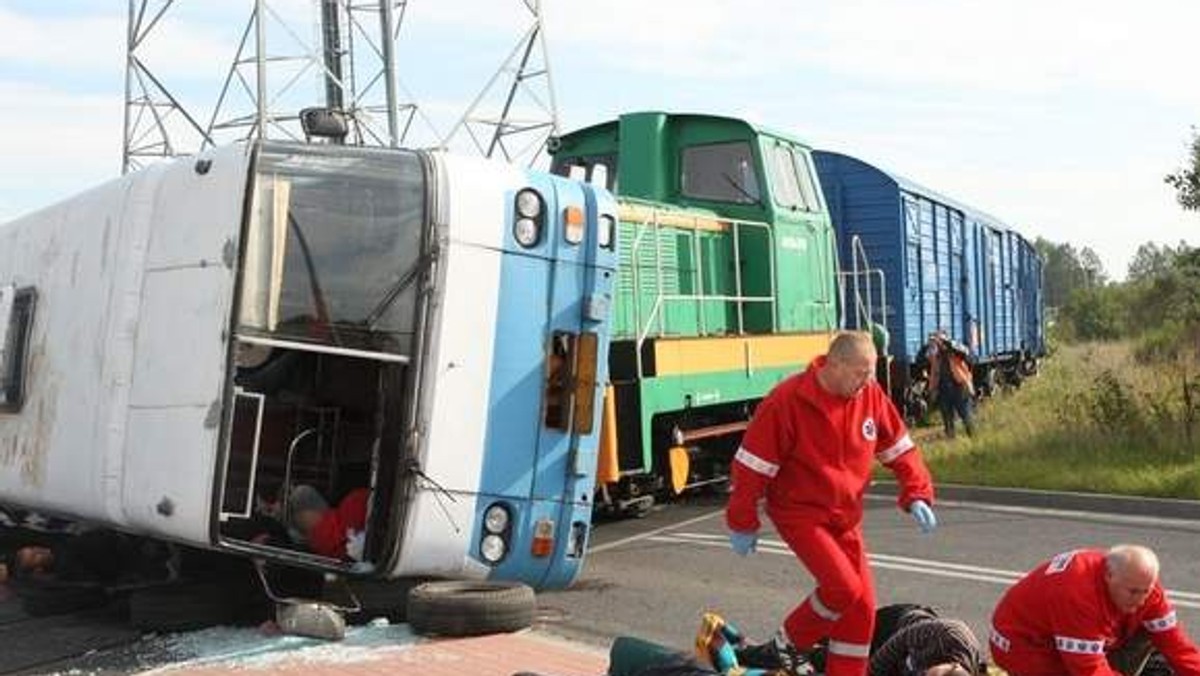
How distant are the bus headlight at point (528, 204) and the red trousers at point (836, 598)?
1.97 m

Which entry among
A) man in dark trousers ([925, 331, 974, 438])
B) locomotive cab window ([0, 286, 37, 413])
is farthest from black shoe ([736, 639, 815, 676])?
man in dark trousers ([925, 331, 974, 438])

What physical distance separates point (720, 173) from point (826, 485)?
6907mm

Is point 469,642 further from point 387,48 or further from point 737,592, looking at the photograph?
point 387,48

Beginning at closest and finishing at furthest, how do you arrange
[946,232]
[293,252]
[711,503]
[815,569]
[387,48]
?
1. [815,569]
2. [293,252]
3. [711,503]
4. [946,232]
5. [387,48]

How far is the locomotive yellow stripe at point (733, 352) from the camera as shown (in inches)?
389

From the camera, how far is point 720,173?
39.0 feet

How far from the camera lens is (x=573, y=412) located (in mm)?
6484

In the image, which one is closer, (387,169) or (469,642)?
(387,169)

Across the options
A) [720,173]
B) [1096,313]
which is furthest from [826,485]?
[1096,313]

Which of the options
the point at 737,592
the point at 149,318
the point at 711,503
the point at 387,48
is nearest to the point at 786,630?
the point at 737,592

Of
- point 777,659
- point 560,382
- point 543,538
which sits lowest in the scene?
point 777,659

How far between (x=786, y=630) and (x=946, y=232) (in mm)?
15799

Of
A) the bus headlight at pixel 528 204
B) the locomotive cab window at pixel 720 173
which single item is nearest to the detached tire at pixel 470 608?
the bus headlight at pixel 528 204

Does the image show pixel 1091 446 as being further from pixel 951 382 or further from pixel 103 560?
pixel 103 560
